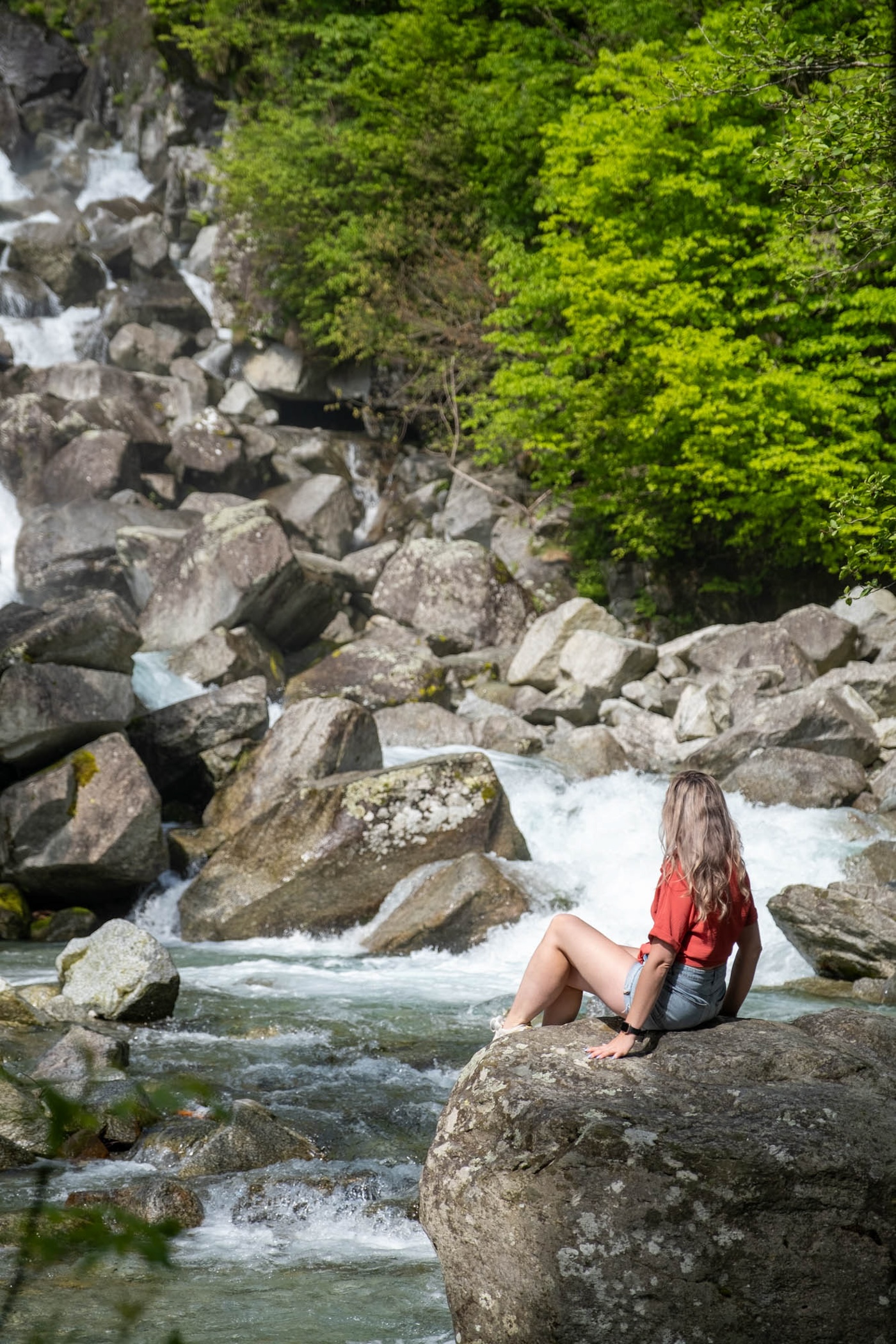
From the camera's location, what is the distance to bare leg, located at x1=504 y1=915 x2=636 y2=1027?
442cm

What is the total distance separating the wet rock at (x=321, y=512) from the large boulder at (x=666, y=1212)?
70.5 feet

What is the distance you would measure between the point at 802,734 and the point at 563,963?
36.5ft

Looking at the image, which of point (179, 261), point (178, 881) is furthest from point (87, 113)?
point (178, 881)

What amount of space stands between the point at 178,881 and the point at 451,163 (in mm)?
20057

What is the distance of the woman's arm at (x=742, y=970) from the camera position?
4340 mm

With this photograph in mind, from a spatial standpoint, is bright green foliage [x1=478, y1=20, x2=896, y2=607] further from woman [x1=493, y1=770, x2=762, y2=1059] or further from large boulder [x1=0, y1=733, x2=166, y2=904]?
woman [x1=493, y1=770, x2=762, y2=1059]

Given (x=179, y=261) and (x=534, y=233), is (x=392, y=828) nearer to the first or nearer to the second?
(x=534, y=233)

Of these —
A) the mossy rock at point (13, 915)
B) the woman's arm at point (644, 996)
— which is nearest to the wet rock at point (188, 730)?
the mossy rock at point (13, 915)

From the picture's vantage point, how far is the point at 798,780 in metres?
13.9

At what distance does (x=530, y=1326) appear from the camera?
10.9 feet

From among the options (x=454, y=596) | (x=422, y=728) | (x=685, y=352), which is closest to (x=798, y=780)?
(x=422, y=728)

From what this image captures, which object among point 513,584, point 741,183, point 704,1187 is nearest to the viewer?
point 704,1187

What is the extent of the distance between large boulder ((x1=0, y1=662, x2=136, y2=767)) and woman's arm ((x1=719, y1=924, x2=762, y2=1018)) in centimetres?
943

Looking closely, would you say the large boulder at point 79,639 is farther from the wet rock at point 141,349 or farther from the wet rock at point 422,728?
the wet rock at point 141,349
